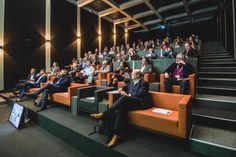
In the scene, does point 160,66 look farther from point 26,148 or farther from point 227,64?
point 26,148

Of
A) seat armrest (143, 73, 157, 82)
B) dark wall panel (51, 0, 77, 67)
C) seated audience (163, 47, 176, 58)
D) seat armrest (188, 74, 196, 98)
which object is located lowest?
seat armrest (188, 74, 196, 98)

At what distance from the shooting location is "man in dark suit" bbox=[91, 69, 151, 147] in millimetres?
1884

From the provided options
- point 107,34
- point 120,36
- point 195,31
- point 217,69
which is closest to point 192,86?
point 217,69

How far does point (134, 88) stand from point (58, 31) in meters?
5.97

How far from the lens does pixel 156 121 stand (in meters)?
1.79

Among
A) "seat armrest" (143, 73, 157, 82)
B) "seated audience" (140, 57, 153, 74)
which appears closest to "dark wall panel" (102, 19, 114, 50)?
"seated audience" (140, 57, 153, 74)

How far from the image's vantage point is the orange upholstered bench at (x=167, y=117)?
160 cm

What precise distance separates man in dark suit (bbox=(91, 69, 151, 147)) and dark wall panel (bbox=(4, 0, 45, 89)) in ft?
17.0

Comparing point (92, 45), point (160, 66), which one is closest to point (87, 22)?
point (92, 45)

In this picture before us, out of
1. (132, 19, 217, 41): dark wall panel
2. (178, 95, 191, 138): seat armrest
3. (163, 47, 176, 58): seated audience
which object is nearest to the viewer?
(178, 95, 191, 138): seat armrest

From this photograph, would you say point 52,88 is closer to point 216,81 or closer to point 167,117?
point 167,117

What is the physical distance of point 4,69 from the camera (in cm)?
534

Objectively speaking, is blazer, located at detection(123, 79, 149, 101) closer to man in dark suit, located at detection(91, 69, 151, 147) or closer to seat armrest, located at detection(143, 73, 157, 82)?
man in dark suit, located at detection(91, 69, 151, 147)

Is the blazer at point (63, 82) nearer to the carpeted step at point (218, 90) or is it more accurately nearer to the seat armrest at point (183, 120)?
the seat armrest at point (183, 120)
